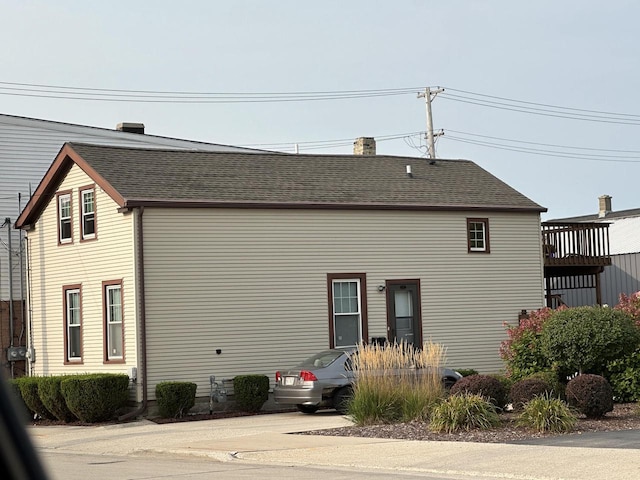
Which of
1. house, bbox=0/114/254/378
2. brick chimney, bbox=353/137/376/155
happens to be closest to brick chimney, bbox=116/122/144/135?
house, bbox=0/114/254/378

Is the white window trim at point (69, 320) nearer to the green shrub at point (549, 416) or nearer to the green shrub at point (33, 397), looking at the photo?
the green shrub at point (33, 397)

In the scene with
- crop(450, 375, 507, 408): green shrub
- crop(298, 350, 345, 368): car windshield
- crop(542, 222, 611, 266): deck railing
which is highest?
crop(542, 222, 611, 266): deck railing

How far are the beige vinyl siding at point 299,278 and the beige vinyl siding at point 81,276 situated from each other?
0.66 metres

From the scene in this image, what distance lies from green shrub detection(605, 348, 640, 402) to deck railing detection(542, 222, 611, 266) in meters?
12.9

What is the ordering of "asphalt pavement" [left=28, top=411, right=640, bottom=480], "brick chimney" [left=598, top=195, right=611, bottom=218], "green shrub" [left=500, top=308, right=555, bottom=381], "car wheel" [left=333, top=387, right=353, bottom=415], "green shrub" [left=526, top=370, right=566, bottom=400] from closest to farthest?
"asphalt pavement" [left=28, top=411, right=640, bottom=480], "green shrub" [left=526, top=370, right=566, bottom=400], "green shrub" [left=500, top=308, right=555, bottom=381], "car wheel" [left=333, top=387, right=353, bottom=415], "brick chimney" [left=598, top=195, right=611, bottom=218]

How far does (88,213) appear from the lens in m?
26.3

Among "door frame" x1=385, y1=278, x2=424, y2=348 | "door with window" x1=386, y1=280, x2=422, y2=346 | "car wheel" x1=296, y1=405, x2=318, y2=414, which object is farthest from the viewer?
"door with window" x1=386, y1=280, x2=422, y2=346

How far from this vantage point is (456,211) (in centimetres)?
2884

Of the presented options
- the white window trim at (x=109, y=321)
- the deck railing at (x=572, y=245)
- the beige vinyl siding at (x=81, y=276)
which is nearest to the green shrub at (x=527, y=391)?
the beige vinyl siding at (x=81, y=276)

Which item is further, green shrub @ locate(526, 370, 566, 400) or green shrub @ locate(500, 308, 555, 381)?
green shrub @ locate(500, 308, 555, 381)

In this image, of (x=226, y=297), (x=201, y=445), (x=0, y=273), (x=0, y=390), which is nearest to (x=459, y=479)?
(x=201, y=445)

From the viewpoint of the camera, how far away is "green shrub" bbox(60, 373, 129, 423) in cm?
2297

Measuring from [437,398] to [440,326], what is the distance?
939 centimetres

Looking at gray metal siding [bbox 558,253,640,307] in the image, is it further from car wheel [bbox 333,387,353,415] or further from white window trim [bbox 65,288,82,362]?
white window trim [bbox 65,288,82,362]
